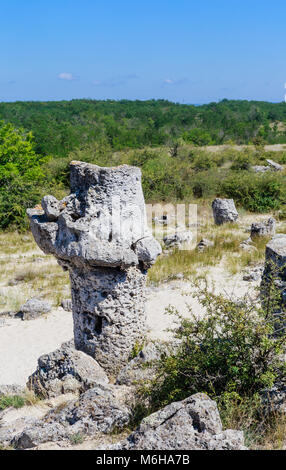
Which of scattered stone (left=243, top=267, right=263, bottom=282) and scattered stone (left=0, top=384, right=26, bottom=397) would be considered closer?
scattered stone (left=0, top=384, right=26, bottom=397)

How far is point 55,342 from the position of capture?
7.31 meters

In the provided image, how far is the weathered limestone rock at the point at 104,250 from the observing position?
487 centimetres

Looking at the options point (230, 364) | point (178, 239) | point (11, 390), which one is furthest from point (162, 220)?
point (230, 364)

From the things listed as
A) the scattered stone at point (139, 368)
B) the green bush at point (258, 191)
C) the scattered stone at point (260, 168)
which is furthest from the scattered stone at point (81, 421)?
the scattered stone at point (260, 168)

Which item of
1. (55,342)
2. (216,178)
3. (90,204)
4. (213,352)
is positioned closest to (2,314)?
(55,342)

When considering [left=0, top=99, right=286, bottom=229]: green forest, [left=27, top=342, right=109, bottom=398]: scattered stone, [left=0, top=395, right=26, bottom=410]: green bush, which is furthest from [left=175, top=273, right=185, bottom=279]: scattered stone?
[left=0, top=99, right=286, bottom=229]: green forest

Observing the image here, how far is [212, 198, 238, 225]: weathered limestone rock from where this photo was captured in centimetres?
1540

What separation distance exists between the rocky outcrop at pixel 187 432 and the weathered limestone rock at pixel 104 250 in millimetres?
2144

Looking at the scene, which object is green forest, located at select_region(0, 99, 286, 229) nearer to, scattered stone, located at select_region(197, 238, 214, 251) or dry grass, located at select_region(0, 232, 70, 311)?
dry grass, located at select_region(0, 232, 70, 311)

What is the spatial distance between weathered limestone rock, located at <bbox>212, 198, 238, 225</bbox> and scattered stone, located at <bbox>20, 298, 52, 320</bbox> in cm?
893

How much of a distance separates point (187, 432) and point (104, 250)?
7.81 feet

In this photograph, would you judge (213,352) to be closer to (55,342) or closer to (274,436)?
(274,436)

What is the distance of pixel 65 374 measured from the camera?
4.78m

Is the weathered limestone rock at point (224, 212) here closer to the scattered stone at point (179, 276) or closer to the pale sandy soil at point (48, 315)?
the pale sandy soil at point (48, 315)
